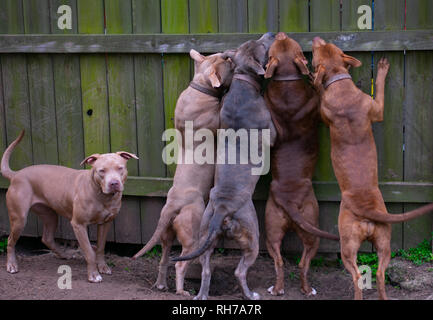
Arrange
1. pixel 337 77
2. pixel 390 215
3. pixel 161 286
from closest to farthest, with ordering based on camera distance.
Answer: pixel 390 215 < pixel 337 77 < pixel 161 286

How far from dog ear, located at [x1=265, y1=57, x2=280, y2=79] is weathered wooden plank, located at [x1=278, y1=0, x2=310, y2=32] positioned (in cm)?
49

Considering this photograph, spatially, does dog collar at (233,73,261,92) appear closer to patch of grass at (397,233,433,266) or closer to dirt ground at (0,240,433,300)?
dirt ground at (0,240,433,300)

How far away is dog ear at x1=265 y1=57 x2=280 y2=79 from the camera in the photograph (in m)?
5.40

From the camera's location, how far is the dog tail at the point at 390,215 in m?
4.75

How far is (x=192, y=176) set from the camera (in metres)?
5.59

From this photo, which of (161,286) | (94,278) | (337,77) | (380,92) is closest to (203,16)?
A: (337,77)

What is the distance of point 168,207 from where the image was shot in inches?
215

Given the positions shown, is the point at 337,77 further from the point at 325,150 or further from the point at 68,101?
the point at 68,101

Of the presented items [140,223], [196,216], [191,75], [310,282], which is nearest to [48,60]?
[191,75]

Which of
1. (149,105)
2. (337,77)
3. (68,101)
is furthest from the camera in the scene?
(68,101)

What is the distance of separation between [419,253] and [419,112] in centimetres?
141

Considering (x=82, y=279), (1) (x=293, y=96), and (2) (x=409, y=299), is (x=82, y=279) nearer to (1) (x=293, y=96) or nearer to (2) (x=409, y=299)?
(1) (x=293, y=96)

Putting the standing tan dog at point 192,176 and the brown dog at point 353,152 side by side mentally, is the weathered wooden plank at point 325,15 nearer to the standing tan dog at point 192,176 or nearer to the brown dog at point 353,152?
the brown dog at point 353,152

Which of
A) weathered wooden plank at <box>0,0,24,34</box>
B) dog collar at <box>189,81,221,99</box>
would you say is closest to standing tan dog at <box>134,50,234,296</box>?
dog collar at <box>189,81,221,99</box>
